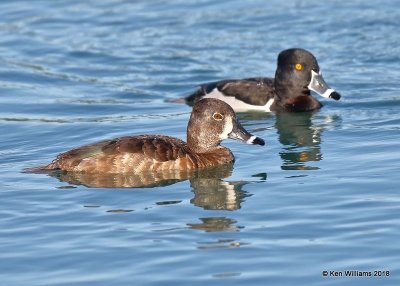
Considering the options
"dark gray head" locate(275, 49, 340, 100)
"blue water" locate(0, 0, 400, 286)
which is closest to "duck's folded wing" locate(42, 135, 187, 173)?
"blue water" locate(0, 0, 400, 286)

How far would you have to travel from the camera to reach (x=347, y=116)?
49.6 ft

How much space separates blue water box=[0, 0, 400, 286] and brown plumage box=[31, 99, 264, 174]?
11.5 inches

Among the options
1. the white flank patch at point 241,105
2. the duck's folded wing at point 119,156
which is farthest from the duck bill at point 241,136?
the white flank patch at point 241,105

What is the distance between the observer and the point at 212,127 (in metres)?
12.3

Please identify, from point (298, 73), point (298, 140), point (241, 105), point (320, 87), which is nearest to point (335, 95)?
point (320, 87)

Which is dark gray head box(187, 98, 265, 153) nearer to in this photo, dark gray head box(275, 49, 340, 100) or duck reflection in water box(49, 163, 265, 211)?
duck reflection in water box(49, 163, 265, 211)

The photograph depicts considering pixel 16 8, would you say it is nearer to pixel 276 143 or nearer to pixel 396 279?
pixel 276 143

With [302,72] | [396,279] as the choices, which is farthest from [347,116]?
[396,279]

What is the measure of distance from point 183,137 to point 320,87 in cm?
258

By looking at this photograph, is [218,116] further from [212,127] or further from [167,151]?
[167,151]

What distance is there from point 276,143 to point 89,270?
5.16 metres

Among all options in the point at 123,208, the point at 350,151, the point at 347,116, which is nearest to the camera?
the point at 123,208

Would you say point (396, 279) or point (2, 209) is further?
point (2, 209)

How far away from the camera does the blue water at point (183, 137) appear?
29.8ft
